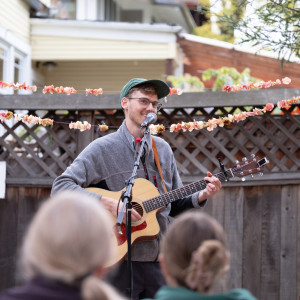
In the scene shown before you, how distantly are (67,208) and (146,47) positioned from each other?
1062 centimetres

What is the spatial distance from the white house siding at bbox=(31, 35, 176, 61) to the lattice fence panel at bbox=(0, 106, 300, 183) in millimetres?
6251

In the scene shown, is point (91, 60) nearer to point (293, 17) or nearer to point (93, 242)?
point (293, 17)

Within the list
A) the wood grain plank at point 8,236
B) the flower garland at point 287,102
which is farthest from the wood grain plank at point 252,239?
the wood grain plank at point 8,236

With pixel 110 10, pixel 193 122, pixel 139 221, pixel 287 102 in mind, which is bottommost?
pixel 139 221

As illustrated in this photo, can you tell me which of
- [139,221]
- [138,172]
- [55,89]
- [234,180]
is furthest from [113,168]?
[55,89]

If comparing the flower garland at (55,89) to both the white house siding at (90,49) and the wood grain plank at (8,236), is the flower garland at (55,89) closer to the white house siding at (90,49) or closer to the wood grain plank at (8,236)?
the wood grain plank at (8,236)

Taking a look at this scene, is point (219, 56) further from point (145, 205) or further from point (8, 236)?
point (145, 205)

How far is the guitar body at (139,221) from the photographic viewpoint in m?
4.05

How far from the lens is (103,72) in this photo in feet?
44.2

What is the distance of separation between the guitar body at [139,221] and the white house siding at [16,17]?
7238mm

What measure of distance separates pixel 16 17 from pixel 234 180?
710 cm

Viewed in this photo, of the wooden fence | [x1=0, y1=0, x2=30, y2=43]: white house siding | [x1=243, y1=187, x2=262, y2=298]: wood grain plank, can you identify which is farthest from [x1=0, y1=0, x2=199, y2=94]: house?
[x1=243, y1=187, x2=262, y2=298]: wood grain plank

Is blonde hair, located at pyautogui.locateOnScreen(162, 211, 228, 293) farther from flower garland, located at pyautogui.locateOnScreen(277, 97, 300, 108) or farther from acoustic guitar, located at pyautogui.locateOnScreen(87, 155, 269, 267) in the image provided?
flower garland, located at pyautogui.locateOnScreen(277, 97, 300, 108)

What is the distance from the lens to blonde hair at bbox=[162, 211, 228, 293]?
2.13m
